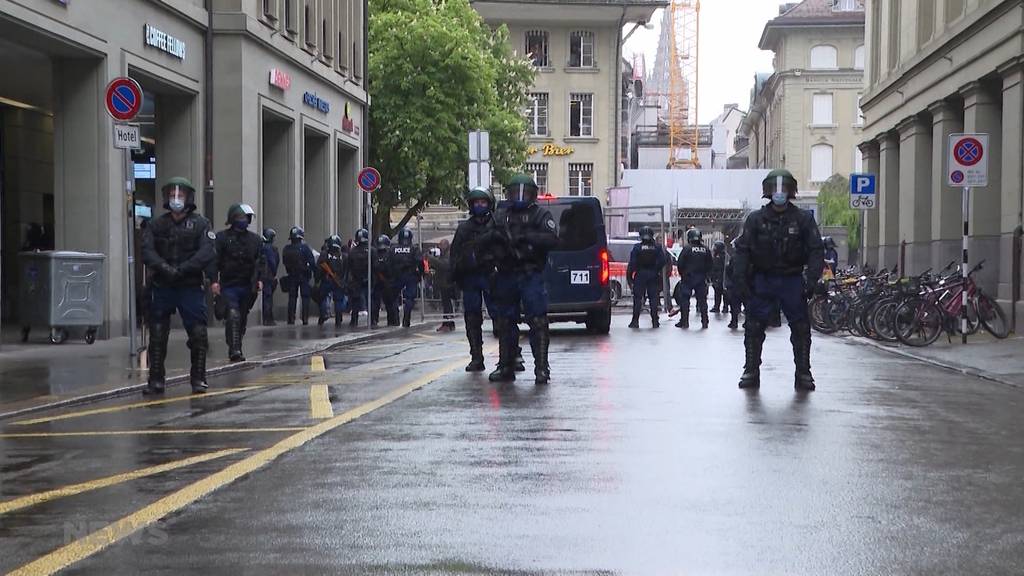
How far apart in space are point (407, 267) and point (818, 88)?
57478 millimetres

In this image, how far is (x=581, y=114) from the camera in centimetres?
6544

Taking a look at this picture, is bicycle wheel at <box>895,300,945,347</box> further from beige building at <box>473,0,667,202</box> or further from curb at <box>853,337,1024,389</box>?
beige building at <box>473,0,667,202</box>

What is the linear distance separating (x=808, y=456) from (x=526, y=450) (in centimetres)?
162

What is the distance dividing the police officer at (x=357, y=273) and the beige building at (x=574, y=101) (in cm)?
3916

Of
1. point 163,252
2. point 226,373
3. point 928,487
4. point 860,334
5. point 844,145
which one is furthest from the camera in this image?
point 844,145

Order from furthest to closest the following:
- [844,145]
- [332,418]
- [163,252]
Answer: [844,145] → [163,252] → [332,418]

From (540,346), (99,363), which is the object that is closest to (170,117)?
(99,363)

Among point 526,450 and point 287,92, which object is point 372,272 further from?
point 526,450

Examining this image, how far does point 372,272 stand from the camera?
25062 millimetres

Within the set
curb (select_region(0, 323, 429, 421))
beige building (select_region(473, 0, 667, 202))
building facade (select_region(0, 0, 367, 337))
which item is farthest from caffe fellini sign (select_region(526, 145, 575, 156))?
curb (select_region(0, 323, 429, 421))

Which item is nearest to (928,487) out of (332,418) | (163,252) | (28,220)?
(332,418)

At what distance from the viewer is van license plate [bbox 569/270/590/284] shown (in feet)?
67.6

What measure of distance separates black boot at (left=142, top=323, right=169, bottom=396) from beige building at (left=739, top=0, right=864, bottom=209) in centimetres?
6843

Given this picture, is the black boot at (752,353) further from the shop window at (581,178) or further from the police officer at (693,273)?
the shop window at (581,178)
